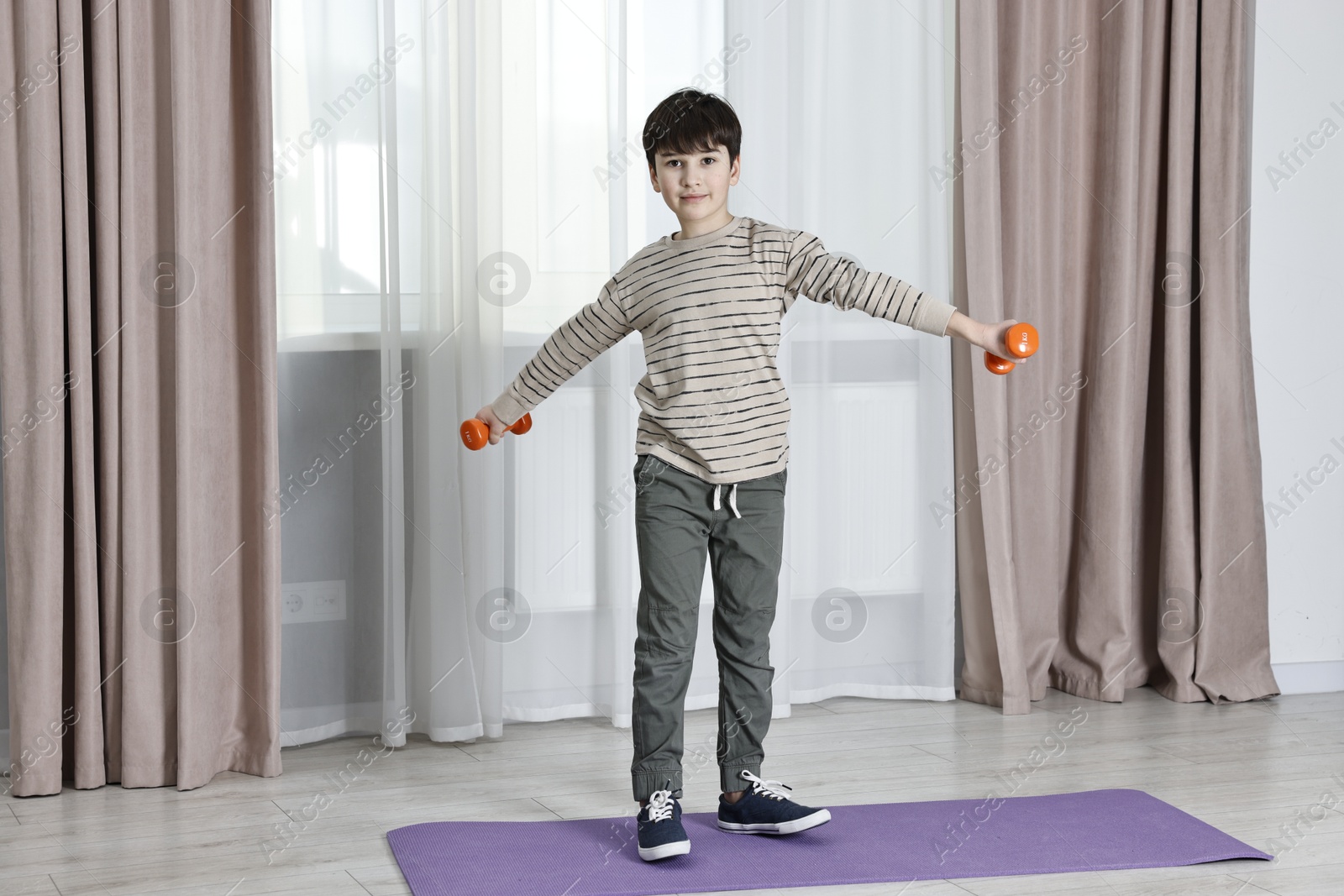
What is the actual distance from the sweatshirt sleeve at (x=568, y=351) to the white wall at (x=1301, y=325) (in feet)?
5.07

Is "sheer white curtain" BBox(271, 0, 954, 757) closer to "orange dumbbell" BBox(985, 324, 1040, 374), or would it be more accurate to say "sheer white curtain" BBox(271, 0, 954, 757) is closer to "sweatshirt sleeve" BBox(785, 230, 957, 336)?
"sweatshirt sleeve" BBox(785, 230, 957, 336)

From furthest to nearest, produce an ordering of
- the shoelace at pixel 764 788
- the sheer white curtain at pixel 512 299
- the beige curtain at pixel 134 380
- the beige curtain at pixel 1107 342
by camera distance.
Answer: the beige curtain at pixel 1107 342 < the sheer white curtain at pixel 512 299 < the beige curtain at pixel 134 380 < the shoelace at pixel 764 788

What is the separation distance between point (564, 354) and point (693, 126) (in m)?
0.38

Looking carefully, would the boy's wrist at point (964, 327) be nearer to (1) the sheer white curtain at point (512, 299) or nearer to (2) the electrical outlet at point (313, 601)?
(1) the sheer white curtain at point (512, 299)

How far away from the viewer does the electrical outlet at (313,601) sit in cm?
220

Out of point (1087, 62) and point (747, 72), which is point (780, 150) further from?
point (1087, 62)

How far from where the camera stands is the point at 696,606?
67.5 inches

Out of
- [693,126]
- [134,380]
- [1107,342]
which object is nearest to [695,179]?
[693,126]

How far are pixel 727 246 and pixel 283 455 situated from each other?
0.96m

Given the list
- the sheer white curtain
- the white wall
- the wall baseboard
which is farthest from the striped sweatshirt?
the wall baseboard

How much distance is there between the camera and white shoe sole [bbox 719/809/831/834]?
166 centimetres

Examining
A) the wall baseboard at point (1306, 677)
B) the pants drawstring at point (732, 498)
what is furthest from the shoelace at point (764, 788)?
the wall baseboard at point (1306, 677)

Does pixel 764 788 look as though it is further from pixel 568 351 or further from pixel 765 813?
pixel 568 351

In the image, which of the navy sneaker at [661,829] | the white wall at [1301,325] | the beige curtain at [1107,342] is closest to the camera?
the navy sneaker at [661,829]
